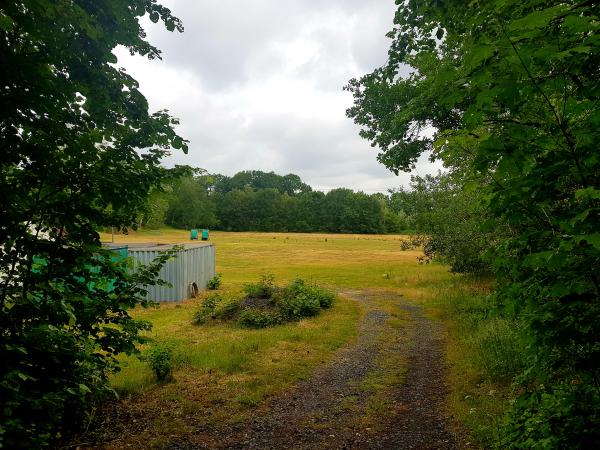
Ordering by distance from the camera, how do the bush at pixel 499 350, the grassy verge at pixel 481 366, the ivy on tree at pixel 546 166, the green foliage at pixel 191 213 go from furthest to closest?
the green foliage at pixel 191 213
the bush at pixel 499 350
the grassy verge at pixel 481 366
the ivy on tree at pixel 546 166

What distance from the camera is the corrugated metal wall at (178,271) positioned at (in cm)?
1941

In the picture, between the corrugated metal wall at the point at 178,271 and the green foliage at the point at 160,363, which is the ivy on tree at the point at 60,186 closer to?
the green foliage at the point at 160,363

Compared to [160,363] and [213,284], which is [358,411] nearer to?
[160,363]

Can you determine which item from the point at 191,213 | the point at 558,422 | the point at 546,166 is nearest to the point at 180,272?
the point at 558,422

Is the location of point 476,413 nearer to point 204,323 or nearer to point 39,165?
point 39,165

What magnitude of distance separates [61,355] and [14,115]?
2.63 m

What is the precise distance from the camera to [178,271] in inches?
822

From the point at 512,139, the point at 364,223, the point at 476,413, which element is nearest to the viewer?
the point at 512,139

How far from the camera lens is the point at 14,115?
155 inches

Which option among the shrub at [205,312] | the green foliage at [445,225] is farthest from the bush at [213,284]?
the green foliage at [445,225]

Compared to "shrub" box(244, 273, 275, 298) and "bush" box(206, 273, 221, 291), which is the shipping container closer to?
"bush" box(206, 273, 221, 291)

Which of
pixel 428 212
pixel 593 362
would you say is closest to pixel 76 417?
pixel 593 362

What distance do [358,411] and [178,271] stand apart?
50.1 feet

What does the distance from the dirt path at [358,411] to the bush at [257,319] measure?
3.79m
